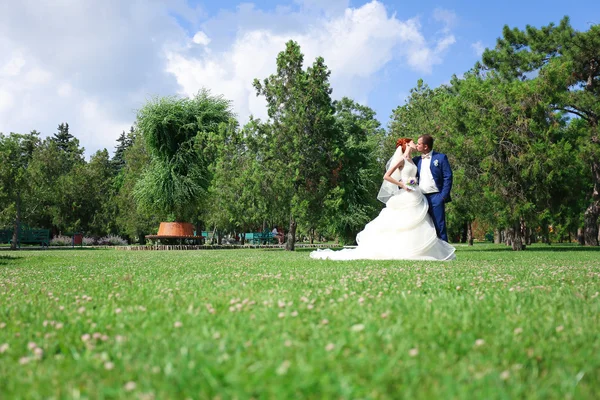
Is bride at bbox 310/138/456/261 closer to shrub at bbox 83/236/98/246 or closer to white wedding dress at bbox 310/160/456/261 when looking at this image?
white wedding dress at bbox 310/160/456/261

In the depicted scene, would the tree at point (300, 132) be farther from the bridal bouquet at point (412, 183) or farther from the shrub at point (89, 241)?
the shrub at point (89, 241)

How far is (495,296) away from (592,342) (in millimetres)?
2245

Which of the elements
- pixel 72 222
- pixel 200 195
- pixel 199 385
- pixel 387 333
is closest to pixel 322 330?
pixel 387 333

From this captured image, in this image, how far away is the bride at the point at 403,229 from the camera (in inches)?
540

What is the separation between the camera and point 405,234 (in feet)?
46.0

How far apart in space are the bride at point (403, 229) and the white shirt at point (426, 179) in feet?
0.67

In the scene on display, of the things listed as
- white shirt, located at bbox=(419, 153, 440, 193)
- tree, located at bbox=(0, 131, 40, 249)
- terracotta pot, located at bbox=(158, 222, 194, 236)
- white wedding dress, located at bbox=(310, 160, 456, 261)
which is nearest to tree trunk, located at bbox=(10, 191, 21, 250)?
tree, located at bbox=(0, 131, 40, 249)

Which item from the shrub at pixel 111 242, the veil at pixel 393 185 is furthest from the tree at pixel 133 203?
the veil at pixel 393 185

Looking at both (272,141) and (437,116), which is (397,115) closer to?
(437,116)

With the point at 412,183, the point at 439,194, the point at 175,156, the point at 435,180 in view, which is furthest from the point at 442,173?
the point at 175,156

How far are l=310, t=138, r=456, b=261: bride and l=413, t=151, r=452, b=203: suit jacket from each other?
570 millimetres

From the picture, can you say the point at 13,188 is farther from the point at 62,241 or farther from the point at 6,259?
the point at 6,259

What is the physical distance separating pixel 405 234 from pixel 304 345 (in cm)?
1121

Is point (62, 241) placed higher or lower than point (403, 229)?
lower
